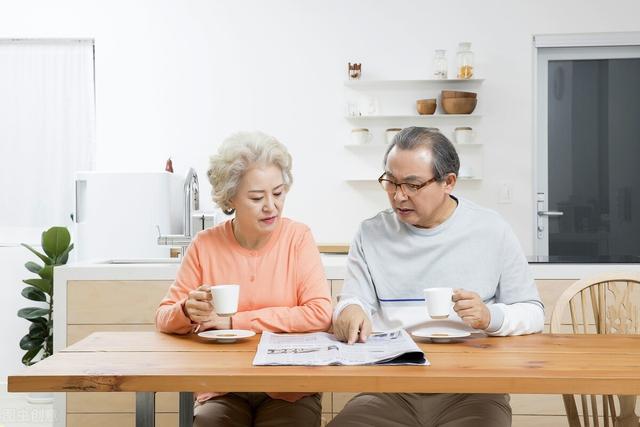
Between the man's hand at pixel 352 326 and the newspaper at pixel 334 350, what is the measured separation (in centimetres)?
2

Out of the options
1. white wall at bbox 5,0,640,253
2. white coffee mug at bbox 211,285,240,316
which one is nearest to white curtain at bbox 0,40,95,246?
white wall at bbox 5,0,640,253

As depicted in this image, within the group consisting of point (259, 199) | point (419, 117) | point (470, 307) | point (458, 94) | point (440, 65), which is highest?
point (440, 65)

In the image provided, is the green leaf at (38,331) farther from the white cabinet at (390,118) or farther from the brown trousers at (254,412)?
the brown trousers at (254,412)

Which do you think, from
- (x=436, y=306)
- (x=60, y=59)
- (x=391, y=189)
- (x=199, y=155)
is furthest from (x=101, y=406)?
(x=60, y=59)

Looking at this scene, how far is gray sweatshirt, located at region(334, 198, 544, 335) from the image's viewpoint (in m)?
2.03

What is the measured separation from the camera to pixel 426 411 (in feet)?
6.27

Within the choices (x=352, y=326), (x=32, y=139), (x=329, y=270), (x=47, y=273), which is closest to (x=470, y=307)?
(x=352, y=326)

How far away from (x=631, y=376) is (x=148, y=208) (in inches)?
121

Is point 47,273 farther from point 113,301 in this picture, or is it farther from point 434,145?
point 434,145

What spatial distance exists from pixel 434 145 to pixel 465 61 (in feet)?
9.71

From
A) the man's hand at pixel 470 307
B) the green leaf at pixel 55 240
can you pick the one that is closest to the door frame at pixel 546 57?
the green leaf at pixel 55 240

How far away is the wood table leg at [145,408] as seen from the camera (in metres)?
1.66

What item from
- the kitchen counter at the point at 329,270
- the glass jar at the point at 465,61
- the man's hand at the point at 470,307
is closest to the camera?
the man's hand at the point at 470,307

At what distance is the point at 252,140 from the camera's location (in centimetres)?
206
